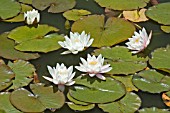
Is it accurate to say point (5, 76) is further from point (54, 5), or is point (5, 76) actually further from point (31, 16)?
point (54, 5)

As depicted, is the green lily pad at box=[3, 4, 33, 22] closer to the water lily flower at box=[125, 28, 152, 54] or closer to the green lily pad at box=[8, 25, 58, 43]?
the green lily pad at box=[8, 25, 58, 43]

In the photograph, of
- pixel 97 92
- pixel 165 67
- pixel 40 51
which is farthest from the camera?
pixel 40 51

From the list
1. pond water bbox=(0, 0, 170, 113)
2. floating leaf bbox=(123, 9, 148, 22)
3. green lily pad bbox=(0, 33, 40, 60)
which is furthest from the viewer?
floating leaf bbox=(123, 9, 148, 22)

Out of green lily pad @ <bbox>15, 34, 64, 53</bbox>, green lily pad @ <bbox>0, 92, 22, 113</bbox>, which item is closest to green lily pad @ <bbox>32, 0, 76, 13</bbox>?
green lily pad @ <bbox>15, 34, 64, 53</bbox>

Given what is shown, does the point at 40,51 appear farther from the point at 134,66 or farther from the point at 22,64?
the point at 134,66

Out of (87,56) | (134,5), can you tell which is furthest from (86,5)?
(87,56)

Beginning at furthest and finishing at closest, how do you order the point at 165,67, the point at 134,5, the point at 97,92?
the point at 134,5 < the point at 165,67 < the point at 97,92

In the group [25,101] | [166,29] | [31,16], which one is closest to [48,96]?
[25,101]
